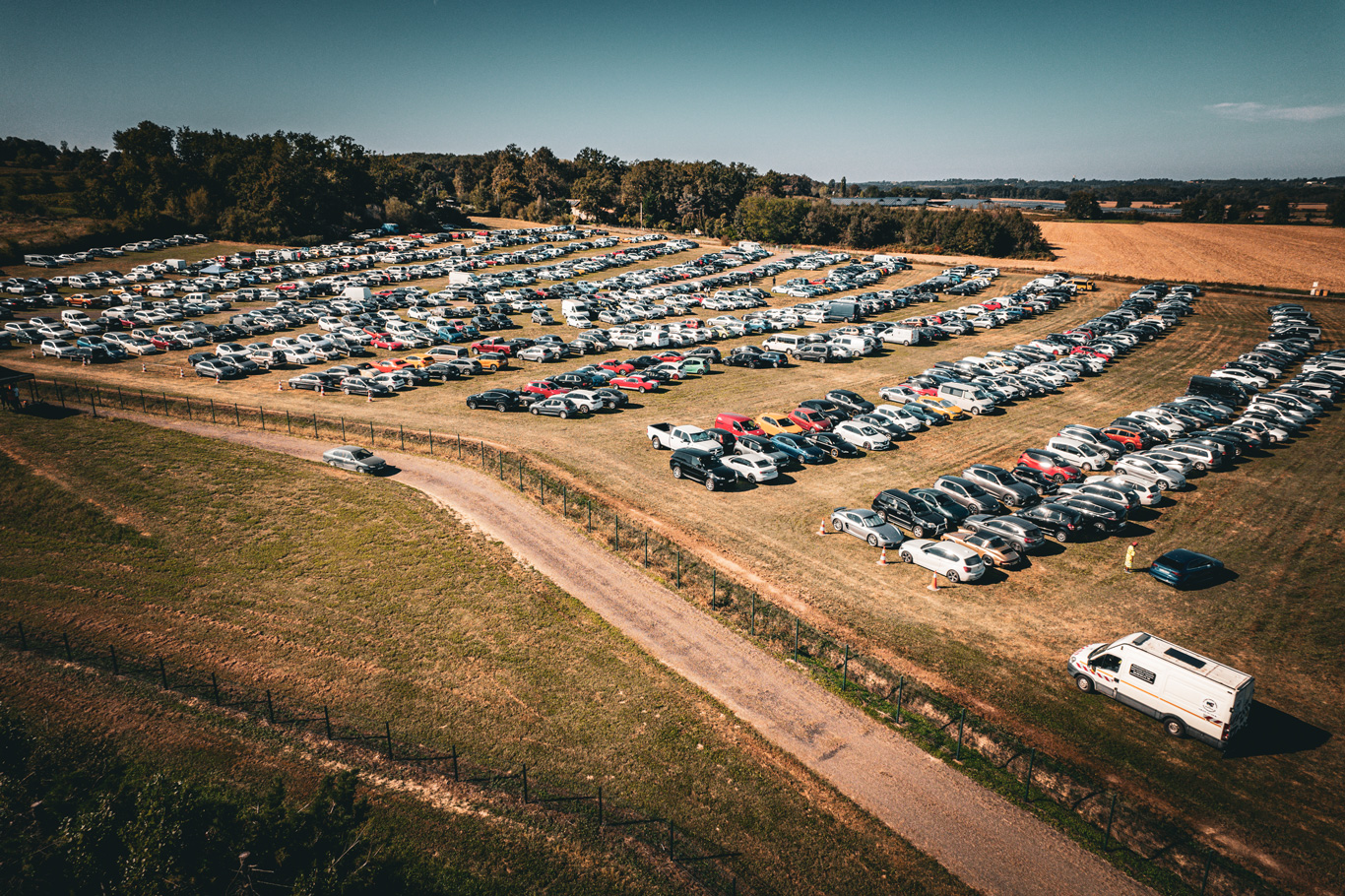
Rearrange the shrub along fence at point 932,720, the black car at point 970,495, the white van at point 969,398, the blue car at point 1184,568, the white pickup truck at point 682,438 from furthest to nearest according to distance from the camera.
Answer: the white van at point 969,398 → the white pickup truck at point 682,438 → the black car at point 970,495 → the blue car at point 1184,568 → the shrub along fence at point 932,720

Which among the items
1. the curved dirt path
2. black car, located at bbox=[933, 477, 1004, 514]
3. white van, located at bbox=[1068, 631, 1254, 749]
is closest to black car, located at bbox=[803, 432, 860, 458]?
black car, located at bbox=[933, 477, 1004, 514]

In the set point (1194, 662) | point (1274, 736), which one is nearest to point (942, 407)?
point (1194, 662)

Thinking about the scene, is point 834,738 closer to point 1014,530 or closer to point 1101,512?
point 1014,530

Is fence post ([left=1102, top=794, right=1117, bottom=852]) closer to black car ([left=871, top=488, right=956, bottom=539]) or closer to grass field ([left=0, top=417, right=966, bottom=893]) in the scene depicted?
grass field ([left=0, top=417, right=966, bottom=893])

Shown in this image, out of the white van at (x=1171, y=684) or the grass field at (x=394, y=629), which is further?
the white van at (x=1171, y=684)

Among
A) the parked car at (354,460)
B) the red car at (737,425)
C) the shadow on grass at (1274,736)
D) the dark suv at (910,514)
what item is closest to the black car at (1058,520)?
the dark suv at (910,514)

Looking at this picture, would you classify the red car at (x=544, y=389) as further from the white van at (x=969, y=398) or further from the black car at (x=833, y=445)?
the white van at (x=969, y=398)
